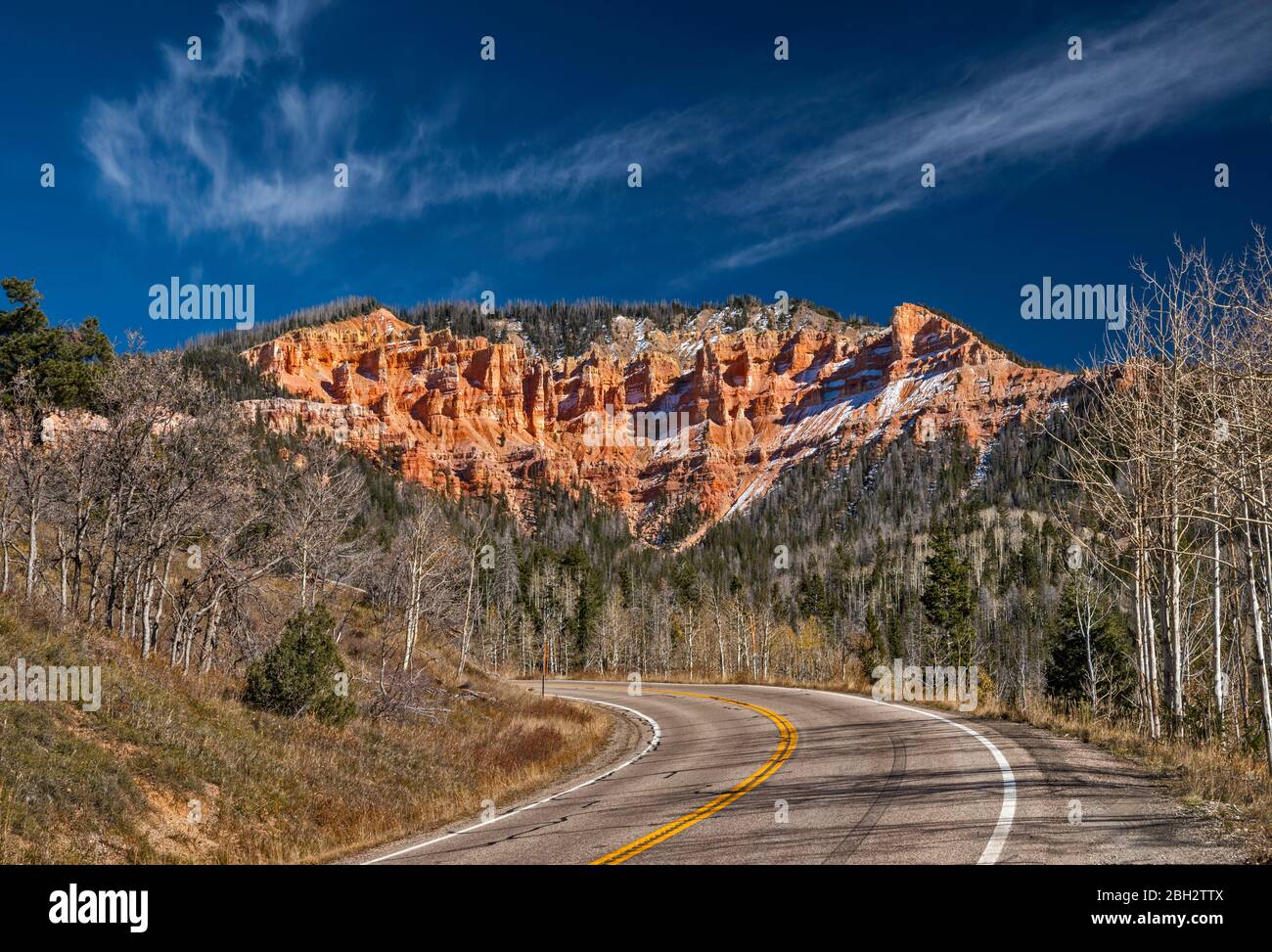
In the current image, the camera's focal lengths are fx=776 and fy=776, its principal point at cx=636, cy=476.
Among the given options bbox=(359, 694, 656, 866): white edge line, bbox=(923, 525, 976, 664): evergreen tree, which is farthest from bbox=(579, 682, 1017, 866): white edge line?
bbox=(923, 525, 976, 664): evergreen tree

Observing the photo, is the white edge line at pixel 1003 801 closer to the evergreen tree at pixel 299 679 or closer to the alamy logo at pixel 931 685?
the alamy logo at pixel 931 685

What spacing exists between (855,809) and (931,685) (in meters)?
44.4

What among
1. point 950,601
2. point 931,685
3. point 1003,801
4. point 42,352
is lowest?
point 931,685

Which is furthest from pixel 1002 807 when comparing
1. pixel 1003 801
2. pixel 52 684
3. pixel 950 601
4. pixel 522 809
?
pixel 950 601

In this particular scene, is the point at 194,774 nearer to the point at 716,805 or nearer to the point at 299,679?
the point at 299,679

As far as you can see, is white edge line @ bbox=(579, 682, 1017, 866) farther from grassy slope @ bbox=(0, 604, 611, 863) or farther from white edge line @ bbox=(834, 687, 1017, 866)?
grassy slope @ bbox=(0, 604, 611, 863)

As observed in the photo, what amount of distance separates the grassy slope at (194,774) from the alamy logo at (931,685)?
37.8ft

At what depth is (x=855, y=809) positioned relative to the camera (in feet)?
32.3

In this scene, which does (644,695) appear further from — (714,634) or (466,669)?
(714,634)

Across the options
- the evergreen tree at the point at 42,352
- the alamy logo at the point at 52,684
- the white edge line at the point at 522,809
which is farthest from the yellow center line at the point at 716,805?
the evergreen tree at the point at 42,352

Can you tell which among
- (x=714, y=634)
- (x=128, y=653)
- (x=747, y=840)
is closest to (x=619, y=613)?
(x=714, y=634)

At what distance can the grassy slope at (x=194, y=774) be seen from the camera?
32.8ft

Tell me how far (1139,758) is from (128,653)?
63.4 feet
